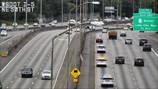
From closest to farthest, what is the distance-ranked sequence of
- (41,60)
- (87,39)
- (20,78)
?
(20,78)
(41,60)
(87,39)

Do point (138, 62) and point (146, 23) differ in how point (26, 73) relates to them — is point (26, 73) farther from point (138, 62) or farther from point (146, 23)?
point (146, 23)

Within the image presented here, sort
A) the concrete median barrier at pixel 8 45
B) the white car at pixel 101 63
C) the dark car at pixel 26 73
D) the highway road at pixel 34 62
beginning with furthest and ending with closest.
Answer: the concrete median barrier at pixel 8 45 → the white car at pixel 101 63 → the dark car at pixel 26 73 → the highway road at pixel 34 62

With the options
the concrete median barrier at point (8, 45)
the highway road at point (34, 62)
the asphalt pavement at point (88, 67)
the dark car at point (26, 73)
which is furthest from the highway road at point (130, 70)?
the concrete median barrier at point (8, 45)

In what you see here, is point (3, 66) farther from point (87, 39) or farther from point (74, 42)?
point (87, 39)

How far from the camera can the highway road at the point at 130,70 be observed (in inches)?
3861

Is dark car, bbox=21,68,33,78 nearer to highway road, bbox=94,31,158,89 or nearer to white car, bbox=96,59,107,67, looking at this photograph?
highway road, bbox=94,31,158,89

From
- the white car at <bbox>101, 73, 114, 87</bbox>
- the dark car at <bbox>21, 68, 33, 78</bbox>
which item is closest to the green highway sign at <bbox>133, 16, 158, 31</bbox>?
the white car at <bbox>101, 73, 114, 87</bbox>

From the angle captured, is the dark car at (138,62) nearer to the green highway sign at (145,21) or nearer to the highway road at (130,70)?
the highway road at (130,70)

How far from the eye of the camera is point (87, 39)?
16175cm

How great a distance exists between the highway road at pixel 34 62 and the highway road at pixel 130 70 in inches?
381

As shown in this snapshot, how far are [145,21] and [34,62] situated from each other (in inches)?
1770

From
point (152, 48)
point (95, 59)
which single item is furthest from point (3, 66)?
point (152, 48)

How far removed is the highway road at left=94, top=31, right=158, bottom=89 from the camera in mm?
98062

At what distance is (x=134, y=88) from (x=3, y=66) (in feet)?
105
